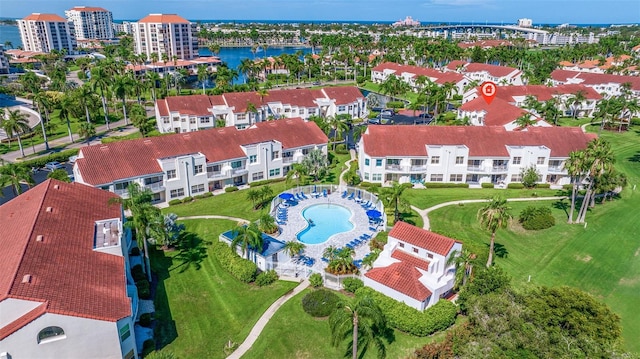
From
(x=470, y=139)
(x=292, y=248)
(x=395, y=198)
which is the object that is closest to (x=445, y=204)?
(x=395, y=198)

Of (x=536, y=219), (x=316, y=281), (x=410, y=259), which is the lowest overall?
(x=316, y=281)

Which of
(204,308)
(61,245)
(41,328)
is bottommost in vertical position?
(204,308)

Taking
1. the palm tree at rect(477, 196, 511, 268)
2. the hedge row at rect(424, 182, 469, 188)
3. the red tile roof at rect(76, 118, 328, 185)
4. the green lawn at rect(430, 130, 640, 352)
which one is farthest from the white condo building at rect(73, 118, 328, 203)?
the palm tree at rect(477, 196, 511, 268)

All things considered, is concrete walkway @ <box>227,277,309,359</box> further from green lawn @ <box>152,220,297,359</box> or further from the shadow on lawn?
the shadow on lawn

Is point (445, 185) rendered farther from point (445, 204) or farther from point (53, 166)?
point (53, 166)

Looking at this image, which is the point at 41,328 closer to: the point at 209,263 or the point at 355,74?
the point at 209,263

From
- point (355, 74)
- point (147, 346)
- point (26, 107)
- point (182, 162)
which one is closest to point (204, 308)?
point (147, 346)

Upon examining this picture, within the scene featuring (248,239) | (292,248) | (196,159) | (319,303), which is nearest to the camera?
(319,303)
